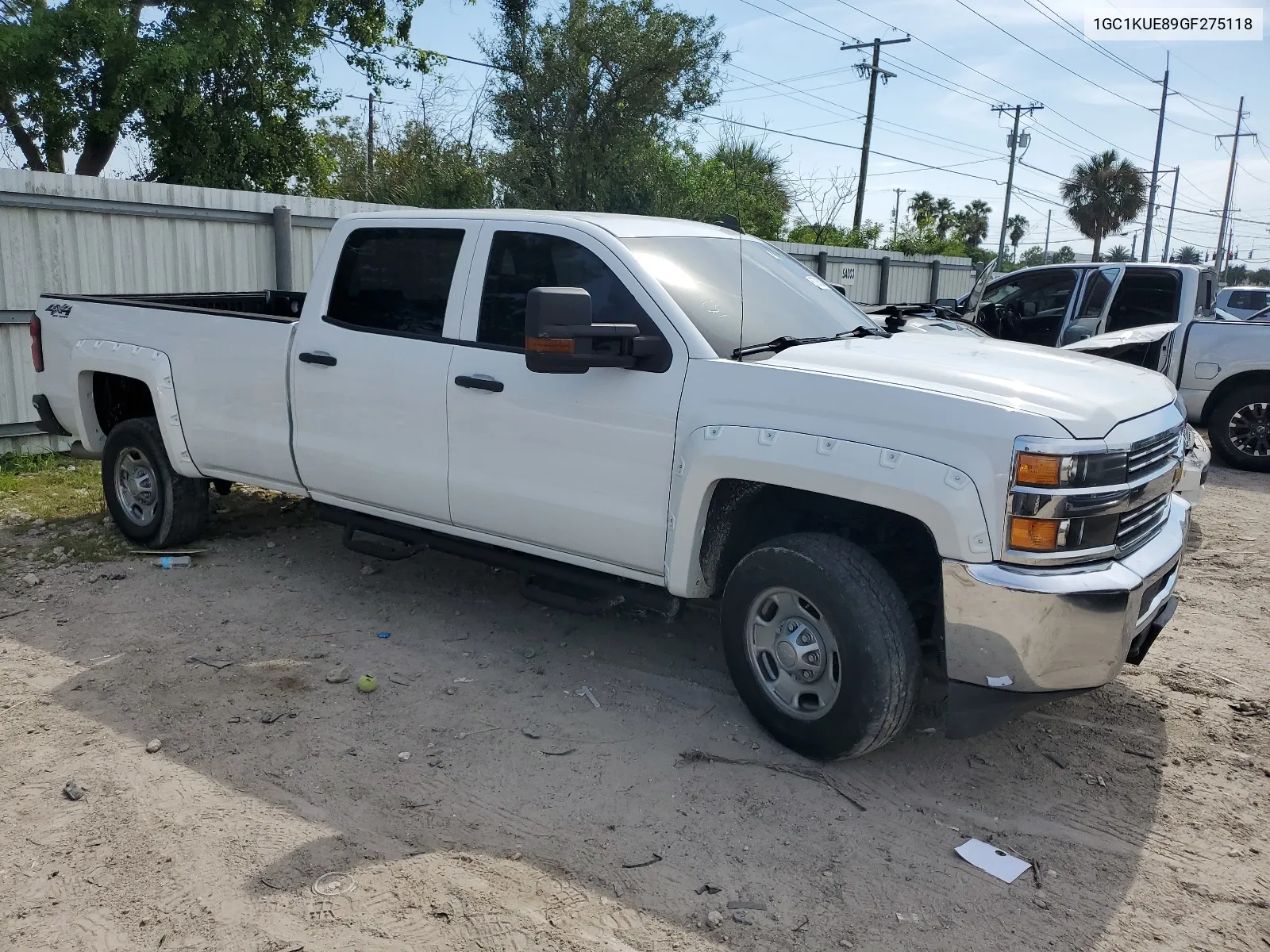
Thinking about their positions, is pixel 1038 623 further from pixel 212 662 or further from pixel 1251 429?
pixel 1251 429

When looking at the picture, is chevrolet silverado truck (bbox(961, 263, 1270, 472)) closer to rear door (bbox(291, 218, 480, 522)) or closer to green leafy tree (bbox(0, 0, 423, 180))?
rear door (bbox(291, 218, 480, 522))

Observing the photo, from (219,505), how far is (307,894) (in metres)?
5.10

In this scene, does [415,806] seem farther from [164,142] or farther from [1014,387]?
[164,142]

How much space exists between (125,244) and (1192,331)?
1033cm

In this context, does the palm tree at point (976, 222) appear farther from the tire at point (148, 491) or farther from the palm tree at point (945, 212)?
the tire at point (148, 491)

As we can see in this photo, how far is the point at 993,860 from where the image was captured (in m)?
3.42

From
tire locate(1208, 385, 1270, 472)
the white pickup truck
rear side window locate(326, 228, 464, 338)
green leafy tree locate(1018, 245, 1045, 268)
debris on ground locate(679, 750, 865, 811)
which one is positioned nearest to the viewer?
the white pickup truck

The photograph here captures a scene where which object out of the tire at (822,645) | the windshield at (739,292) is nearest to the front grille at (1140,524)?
the tire at (822,645)

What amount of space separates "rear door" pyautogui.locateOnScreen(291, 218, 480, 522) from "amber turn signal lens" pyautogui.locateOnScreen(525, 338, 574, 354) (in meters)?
0.94

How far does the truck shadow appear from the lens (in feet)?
Result: 10.3

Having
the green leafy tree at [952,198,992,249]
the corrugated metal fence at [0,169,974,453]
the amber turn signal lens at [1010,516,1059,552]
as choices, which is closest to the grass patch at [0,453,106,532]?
the corrugated metal fence at [0,169,974,453]

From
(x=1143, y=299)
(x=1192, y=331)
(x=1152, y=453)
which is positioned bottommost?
(x=1152, y=453)

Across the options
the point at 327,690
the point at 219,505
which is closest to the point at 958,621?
the point at 327,690

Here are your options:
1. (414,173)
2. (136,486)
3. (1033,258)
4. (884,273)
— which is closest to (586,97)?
(414,173)
